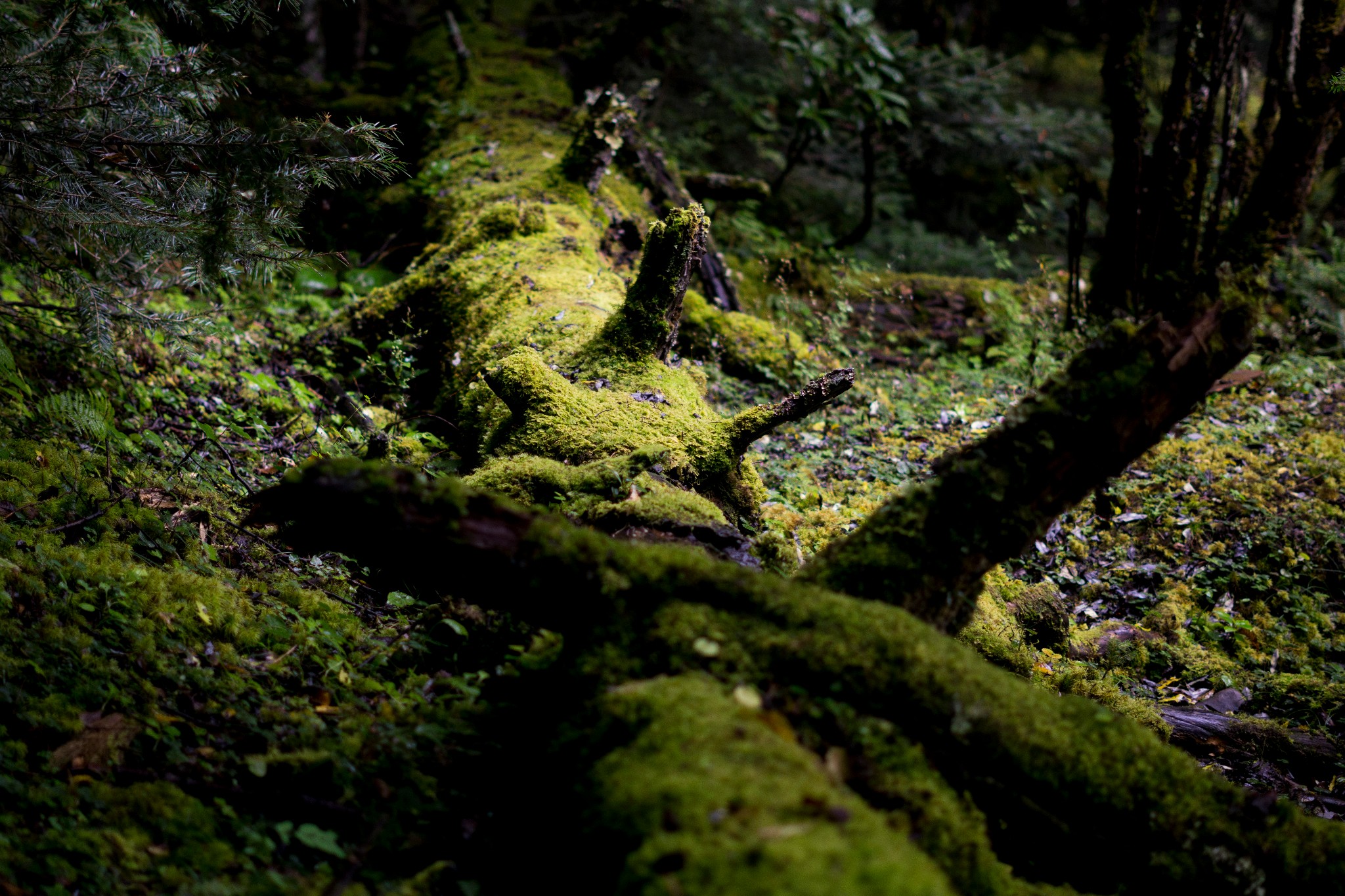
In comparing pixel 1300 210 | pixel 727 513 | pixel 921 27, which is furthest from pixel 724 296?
pixel 921 27

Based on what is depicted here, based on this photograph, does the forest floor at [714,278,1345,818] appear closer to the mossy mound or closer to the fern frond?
the mossy mound

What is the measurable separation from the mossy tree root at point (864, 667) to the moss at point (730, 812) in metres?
0.19

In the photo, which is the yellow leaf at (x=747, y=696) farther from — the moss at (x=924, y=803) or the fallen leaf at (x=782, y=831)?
the fallen leaf at (x=782, y=831)

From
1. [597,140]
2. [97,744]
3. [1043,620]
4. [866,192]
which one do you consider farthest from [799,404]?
[866,192]

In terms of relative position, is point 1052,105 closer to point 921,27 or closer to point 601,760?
point 921,27

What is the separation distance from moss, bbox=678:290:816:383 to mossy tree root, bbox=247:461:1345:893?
473cm

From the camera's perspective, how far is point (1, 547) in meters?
2.64

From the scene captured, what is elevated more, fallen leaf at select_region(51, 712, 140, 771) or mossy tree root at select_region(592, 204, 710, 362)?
mossy tree root at select_region(592, 204, 710, 362)

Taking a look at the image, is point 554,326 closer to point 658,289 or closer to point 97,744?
point 658,289

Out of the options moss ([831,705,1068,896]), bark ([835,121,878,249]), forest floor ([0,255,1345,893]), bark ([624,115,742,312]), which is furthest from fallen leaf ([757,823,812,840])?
bark ([835,121,878,249])

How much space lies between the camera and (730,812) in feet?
5.04

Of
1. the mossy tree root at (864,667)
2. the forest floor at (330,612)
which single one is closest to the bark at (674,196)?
the forest floor at (330,612)

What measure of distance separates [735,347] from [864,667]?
16.8 ft

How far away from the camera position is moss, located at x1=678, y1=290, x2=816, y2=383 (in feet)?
22.3
